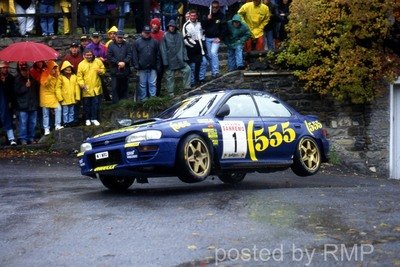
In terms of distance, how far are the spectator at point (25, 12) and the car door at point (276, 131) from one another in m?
9.80

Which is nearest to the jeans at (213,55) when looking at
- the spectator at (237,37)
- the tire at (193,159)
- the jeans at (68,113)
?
the spectator at (237,37)

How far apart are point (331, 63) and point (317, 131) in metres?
6.18

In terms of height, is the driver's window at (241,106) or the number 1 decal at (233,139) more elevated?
the driver's window at (241,106)

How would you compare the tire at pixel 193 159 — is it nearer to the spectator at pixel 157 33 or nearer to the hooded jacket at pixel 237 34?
the spectator at pixel 157 33

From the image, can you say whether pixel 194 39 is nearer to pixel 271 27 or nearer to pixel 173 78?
pixel 173 78

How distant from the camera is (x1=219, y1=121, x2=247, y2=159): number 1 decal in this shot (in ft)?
51.2

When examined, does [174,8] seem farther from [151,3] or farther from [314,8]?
[314,8]

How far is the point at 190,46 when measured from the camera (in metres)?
23.0

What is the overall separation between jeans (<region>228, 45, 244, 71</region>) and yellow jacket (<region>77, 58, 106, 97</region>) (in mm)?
3032

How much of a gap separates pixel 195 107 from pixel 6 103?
25.1ft

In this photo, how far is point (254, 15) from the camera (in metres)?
23.8

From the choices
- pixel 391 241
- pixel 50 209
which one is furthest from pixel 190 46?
pixel 391 241

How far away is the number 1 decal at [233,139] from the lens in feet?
51.2

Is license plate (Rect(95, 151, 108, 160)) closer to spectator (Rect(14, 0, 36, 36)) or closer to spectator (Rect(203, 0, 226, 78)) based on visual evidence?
spectator (Rect(203, 0, 226, 78))
